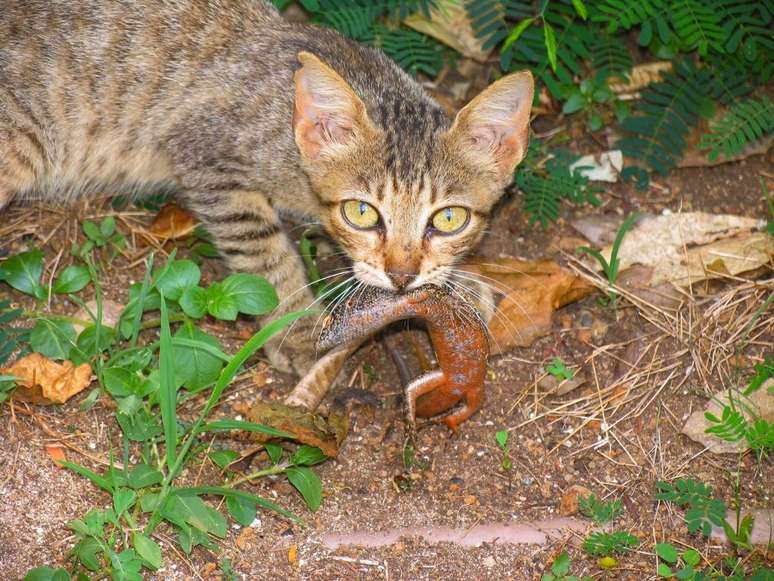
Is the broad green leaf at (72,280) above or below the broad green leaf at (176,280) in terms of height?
below

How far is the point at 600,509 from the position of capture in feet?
12.6

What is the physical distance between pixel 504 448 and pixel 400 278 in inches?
35.3

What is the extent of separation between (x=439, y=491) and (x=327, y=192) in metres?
1.37

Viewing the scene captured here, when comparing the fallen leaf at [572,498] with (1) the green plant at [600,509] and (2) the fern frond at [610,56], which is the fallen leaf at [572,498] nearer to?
(1) the green plant at [600,509]

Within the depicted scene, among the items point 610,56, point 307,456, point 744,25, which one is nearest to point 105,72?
point 307,456

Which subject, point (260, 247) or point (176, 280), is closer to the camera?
point (176, 280)

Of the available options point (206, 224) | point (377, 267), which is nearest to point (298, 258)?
point (206, 224)

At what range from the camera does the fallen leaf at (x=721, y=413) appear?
13.7ft

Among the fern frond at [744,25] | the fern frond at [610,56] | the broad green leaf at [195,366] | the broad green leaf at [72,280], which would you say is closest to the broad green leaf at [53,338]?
the broad green leaf at [72,280]

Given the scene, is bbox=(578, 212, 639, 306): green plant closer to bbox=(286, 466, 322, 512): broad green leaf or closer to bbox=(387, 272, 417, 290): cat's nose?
bbox=(387, 272, 417, 290): cat's nose

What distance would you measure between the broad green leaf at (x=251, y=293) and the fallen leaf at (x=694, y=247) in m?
1.68

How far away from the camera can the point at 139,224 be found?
505 centimetres

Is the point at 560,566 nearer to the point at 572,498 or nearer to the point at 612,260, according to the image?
the point at 572,498

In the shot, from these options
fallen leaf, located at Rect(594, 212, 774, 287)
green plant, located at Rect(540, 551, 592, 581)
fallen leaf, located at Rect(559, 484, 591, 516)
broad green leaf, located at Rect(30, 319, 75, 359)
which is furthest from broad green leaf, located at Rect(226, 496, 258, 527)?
fallen leaf, located at Rect(594, 212, 774, 287)
